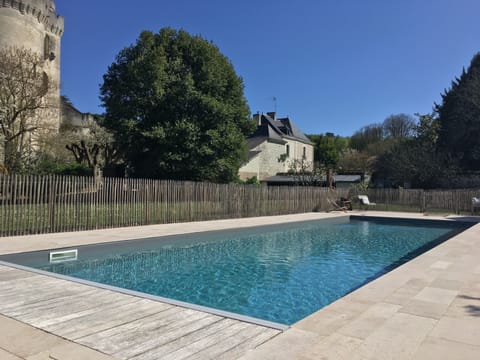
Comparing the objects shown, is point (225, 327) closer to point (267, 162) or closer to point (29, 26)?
point (29, 26)

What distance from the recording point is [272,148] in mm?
36469

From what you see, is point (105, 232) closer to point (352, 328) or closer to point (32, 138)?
point (352, 328)

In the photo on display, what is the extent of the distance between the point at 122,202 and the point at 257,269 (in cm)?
572

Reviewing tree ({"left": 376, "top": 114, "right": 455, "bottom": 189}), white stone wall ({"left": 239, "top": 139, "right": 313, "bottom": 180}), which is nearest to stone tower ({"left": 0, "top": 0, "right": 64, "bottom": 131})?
white stone wall ({"left": 239, "top": 139, "right": 313, "bottom": 180})

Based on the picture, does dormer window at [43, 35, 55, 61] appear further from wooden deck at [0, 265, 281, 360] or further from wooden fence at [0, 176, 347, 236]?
wooden deck at [0, 265, 281, 360]

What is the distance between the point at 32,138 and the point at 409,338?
62.5ft

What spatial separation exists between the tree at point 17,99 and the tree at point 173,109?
4095 millimetres

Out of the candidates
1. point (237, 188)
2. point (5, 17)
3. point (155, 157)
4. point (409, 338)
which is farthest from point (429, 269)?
point (5, 17)

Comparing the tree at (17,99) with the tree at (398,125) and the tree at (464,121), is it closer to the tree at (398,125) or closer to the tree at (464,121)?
the tree at (464,121)

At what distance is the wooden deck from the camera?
282cm

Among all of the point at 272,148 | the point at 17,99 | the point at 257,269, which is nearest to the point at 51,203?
the point at 257,269

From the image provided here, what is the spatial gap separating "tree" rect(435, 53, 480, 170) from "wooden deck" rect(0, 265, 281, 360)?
3193cm

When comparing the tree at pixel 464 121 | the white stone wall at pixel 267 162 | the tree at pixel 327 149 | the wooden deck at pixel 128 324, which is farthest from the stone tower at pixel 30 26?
the tree at pixel 327 149

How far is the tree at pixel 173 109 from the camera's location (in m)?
18.7
